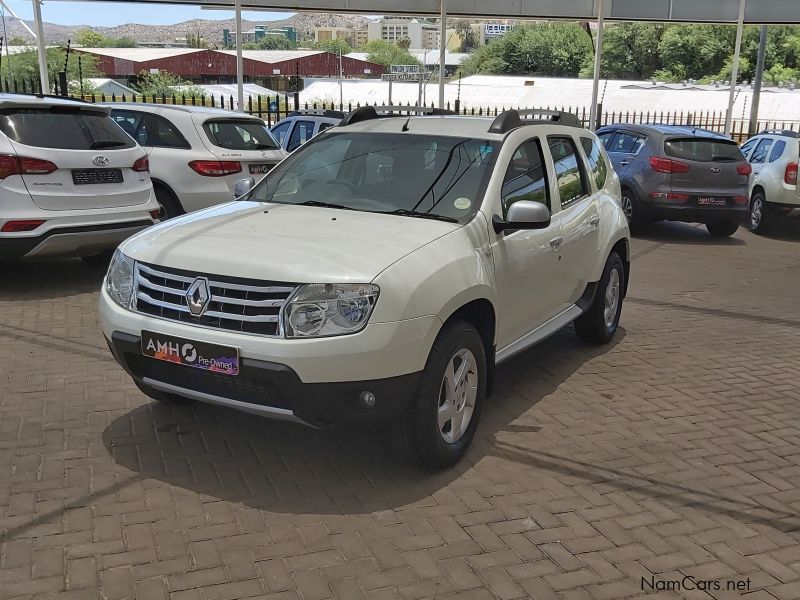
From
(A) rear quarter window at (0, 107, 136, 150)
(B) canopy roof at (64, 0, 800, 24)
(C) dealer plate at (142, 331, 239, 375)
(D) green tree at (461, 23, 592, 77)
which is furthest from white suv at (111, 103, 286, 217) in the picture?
(D) green tree at (461, 23, 592, 77)

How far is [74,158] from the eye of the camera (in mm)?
7438

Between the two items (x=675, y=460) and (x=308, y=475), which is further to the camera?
(x=675, y=460)

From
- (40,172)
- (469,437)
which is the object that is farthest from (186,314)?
(40,172)

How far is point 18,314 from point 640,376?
520 centimetres

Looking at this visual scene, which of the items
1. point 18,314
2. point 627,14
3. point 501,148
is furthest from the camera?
point 627,14

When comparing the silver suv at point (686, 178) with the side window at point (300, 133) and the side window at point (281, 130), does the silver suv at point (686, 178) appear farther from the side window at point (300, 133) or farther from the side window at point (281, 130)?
the side window at point (281, 130)

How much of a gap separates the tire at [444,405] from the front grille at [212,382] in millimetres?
644

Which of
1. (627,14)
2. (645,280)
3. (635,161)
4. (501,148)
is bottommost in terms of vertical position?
(645,280)

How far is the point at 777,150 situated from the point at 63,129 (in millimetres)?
11054

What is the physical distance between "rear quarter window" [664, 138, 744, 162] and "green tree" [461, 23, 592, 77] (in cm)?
8542

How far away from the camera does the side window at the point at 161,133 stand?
9.40m

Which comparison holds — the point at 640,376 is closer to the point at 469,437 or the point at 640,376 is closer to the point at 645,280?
the point at 469,437

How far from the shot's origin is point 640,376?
5.89 meters

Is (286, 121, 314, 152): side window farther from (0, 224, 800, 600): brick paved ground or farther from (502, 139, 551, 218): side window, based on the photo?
(502, 139, 551, 218): side window
